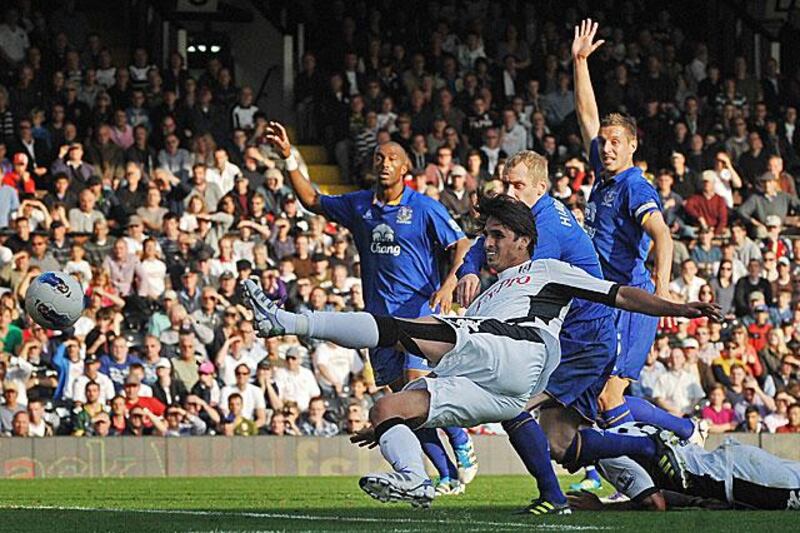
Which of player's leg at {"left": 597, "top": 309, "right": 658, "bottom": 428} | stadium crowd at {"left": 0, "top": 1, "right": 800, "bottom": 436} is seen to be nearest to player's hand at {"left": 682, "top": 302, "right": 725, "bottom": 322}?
player's leg at {"left": 597, "top": 309, "right": 658, "bottom": 428}

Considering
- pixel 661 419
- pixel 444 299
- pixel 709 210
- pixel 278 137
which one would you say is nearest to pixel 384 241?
pixel 278 137

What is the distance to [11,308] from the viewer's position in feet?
63.8

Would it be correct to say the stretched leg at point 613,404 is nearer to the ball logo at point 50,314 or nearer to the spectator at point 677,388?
the ball logo at point 50,314

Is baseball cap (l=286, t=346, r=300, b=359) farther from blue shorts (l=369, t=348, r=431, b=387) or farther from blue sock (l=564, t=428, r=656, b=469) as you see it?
blue sock (l=564, t=428, r=656, b=469)

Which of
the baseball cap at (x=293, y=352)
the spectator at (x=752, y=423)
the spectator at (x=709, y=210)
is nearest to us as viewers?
the baseball cap at (x=293, y=352)

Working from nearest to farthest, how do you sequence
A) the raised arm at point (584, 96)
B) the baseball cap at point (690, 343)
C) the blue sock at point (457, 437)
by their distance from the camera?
the raised arm at point (584, 96) → the blue sock at point (457, 437) → the baseball cap at point (690, 343)

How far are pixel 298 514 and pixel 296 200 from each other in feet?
43.1

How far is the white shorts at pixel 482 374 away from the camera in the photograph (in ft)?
28.2

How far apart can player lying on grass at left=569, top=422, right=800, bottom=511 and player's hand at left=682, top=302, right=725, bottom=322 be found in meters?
1.35

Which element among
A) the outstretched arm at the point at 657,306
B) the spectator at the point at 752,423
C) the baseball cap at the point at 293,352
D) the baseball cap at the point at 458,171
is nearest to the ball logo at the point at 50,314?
the outstretched arm at the point at 657,306

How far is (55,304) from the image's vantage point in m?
11.1

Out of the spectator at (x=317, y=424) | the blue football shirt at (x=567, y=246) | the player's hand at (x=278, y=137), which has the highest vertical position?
the player's hand at (x=278, y=137)

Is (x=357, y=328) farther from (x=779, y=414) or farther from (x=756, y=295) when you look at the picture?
(x=756, y=295)

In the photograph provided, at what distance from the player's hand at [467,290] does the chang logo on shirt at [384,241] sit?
3.04 metres
